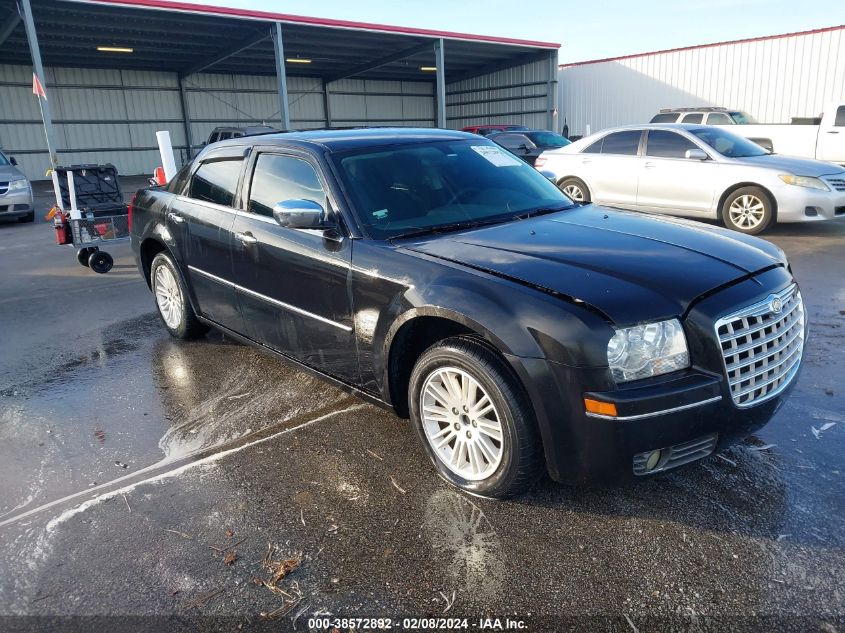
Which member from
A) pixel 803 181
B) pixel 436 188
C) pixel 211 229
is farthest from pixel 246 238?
pixel 803 181

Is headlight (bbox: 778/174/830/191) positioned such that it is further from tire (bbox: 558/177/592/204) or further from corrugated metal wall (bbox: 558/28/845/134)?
corrugated metal wall (bbox: 558/28/845/134)

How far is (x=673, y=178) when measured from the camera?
9742 mm

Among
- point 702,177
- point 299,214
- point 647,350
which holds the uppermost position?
point 299,214

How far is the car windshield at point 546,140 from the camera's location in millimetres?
17595

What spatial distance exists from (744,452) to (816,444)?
1.34 ft

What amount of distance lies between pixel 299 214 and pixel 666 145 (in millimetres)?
8057

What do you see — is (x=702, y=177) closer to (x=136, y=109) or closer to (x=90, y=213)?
(x=90, y=213)

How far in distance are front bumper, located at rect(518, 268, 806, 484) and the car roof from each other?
201 cm

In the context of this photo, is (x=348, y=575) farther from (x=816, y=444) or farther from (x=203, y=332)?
(x=203, y=332)

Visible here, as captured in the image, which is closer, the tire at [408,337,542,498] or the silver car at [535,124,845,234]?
the tire at [408,337,542,498]

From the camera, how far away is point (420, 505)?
9.98 ft

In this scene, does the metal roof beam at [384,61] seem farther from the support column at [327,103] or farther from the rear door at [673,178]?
the rear door at [673,178]

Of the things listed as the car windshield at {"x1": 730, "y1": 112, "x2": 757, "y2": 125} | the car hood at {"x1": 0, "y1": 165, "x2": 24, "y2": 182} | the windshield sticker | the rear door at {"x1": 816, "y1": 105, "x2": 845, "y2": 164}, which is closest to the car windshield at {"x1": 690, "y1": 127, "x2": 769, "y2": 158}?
the windshield sticker

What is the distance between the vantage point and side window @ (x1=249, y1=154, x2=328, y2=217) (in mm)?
3826
